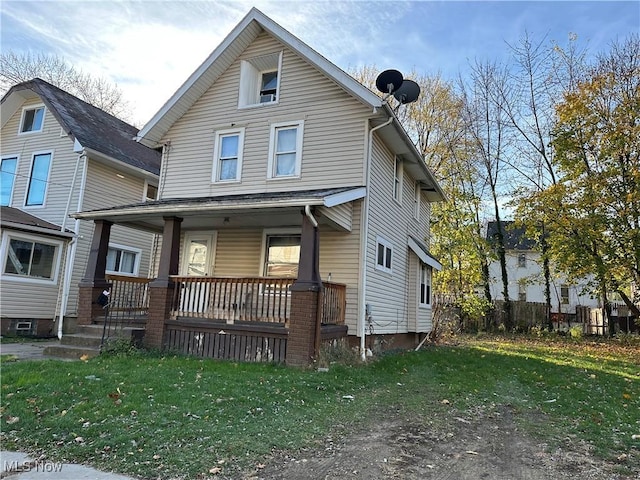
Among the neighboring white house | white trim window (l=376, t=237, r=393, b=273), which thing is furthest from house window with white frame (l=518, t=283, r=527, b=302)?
white trim window (l=376, t=237, r=393, b=273)

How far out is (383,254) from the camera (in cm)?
1181

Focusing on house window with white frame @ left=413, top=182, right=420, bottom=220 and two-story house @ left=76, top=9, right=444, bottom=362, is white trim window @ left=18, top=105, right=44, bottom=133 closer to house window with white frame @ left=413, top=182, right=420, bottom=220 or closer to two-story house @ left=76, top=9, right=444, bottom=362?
two-story house @ left=76, top=9, right=444, bottom=362

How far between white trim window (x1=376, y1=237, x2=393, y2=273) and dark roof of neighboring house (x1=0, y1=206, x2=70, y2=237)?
10196 mm

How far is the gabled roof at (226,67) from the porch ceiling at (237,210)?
2.90 meters

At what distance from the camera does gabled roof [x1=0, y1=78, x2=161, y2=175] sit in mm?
14977

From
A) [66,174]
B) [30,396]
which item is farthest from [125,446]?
[66,174]

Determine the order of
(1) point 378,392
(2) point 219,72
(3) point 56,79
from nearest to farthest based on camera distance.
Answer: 1. (1) point 378,392
2. (2) point 219,72
3. (3) point 56,79

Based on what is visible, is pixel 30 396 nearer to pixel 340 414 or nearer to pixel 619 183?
pixel 340 414

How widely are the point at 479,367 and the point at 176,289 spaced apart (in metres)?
7.54

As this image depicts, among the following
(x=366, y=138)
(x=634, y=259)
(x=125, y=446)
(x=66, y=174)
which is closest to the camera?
(x=125, y=446)

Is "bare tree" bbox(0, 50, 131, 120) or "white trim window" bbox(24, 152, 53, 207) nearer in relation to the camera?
"white trim window" bbox(24, 152, 53, 207)

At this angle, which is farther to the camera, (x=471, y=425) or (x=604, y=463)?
(x=471, y=425)

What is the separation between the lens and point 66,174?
15.4 m

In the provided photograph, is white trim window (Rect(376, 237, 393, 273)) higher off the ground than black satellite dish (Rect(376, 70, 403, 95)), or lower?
lower
